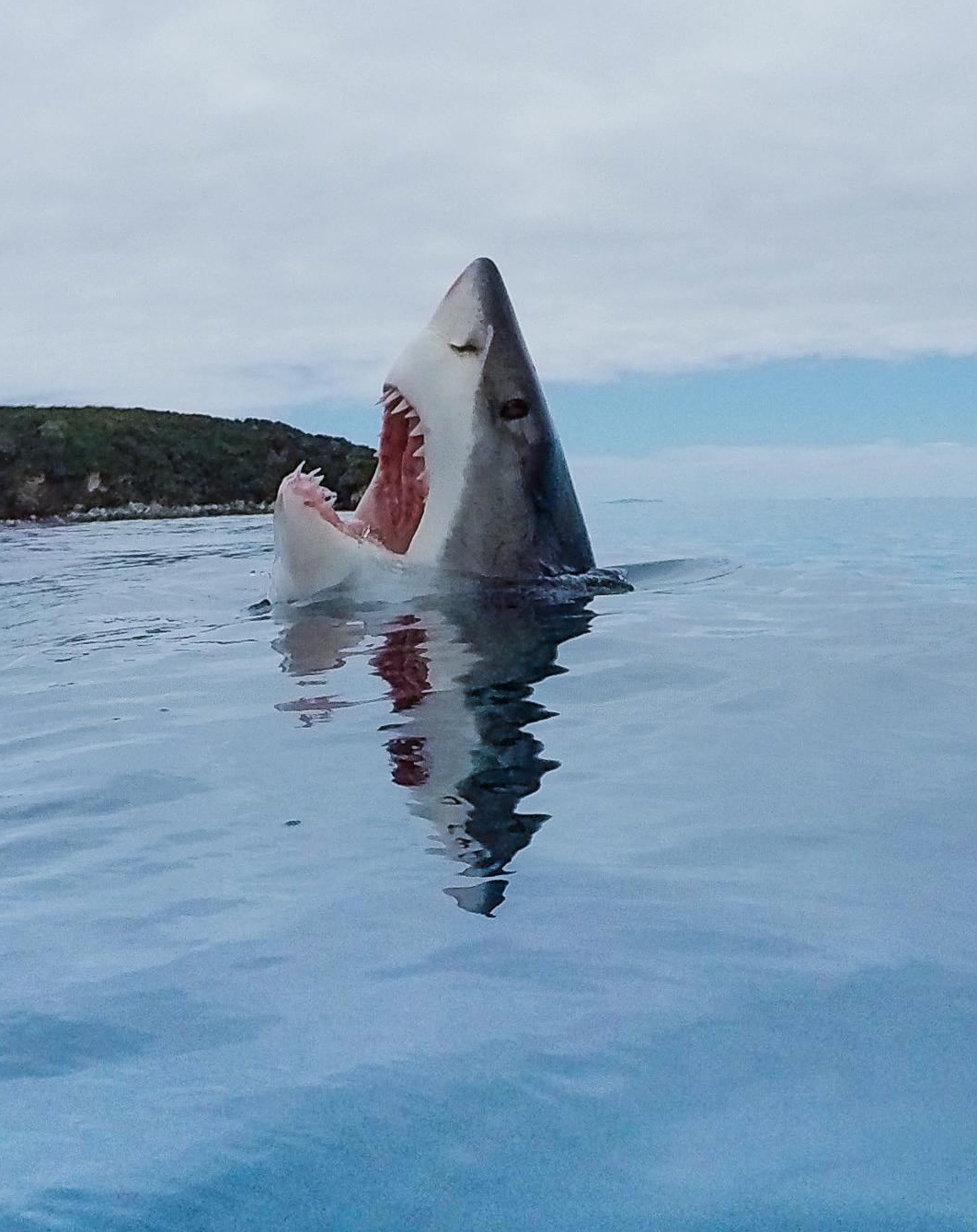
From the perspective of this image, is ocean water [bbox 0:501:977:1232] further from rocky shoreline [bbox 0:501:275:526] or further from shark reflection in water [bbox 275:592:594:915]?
rocky shoreline [bbox 0:501:275:526]

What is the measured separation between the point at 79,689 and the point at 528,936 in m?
3.29

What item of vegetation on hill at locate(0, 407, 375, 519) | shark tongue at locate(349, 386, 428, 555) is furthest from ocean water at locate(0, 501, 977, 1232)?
vegetation on hill at locate(0, 407, 375, 519)

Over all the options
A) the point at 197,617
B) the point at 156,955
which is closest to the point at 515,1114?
the point at 156,955

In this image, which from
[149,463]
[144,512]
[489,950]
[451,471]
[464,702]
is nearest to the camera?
[489,950]

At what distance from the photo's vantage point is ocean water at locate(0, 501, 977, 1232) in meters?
1.60

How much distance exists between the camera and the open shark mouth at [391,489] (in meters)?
6.19

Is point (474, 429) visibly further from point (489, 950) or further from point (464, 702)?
point (489, 950)

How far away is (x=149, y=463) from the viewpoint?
154ft

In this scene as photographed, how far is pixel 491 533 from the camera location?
6.37m

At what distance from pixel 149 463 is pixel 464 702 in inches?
1751

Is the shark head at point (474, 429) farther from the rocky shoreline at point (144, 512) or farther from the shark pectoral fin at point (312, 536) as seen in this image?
the rocky shoreline at point (144, 512)

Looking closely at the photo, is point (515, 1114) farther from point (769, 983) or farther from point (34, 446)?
point (34, 446)

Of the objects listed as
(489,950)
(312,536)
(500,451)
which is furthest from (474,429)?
(489,950)

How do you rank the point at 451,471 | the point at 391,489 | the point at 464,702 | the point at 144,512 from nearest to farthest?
the point at 464,702, the point at 451,471, the point at 391,489, the point at 144,512
